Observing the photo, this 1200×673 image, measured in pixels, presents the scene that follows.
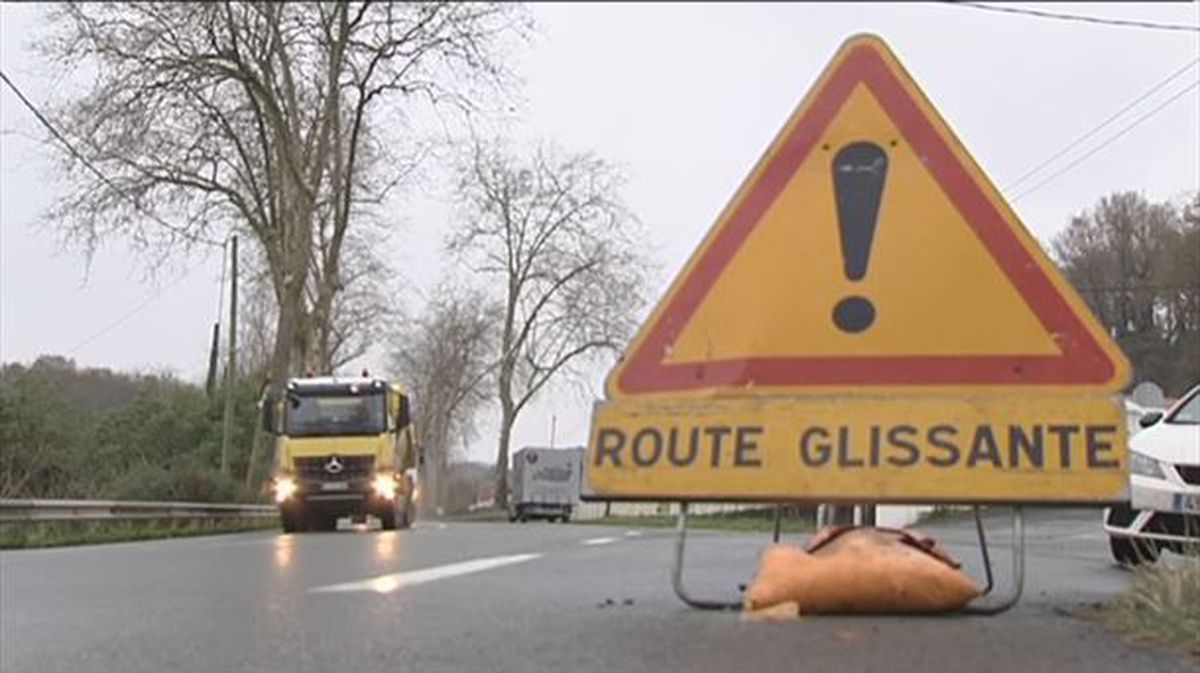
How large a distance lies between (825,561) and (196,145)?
1310 inches

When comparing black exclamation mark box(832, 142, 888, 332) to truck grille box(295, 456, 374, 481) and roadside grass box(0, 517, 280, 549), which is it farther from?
truck grille box(295, 456, 374, 481)

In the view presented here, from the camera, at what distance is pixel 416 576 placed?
7496 mm

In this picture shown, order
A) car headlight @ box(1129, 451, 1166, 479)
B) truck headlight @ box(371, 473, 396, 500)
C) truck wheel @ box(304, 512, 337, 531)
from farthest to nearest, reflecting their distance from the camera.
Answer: truck wheel @ box(304, 512, 337, 531) → truck headlight @ box(371, 473, 396, 500) → car headlight @ box(1129, 451, 1166, 479)

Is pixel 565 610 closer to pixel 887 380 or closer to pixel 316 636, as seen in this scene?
pixel 316 636

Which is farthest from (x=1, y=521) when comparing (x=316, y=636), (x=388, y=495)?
(x=316, y=636)

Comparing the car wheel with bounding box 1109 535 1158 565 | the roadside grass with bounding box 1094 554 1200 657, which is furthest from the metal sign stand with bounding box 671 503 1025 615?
the car wheel with bounding box 1109 535 1158 565

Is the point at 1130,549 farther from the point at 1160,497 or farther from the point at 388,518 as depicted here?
the point at 388,518

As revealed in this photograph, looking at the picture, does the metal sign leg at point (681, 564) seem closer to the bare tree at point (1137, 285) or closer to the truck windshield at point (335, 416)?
the truck windshield at point (335, 416)

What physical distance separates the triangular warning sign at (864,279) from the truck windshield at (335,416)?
21.2 meters

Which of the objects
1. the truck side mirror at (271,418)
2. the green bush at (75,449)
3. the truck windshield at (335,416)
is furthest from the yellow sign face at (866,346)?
the truck side mirror at (271,418)

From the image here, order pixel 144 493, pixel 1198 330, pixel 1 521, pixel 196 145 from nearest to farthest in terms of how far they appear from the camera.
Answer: pixel 1 521
pixel 144 493
pixel 196 145
pixel 1198 330

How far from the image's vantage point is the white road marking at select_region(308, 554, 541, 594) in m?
6.58

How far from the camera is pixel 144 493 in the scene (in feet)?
92.4

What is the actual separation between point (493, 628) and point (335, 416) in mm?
20825
